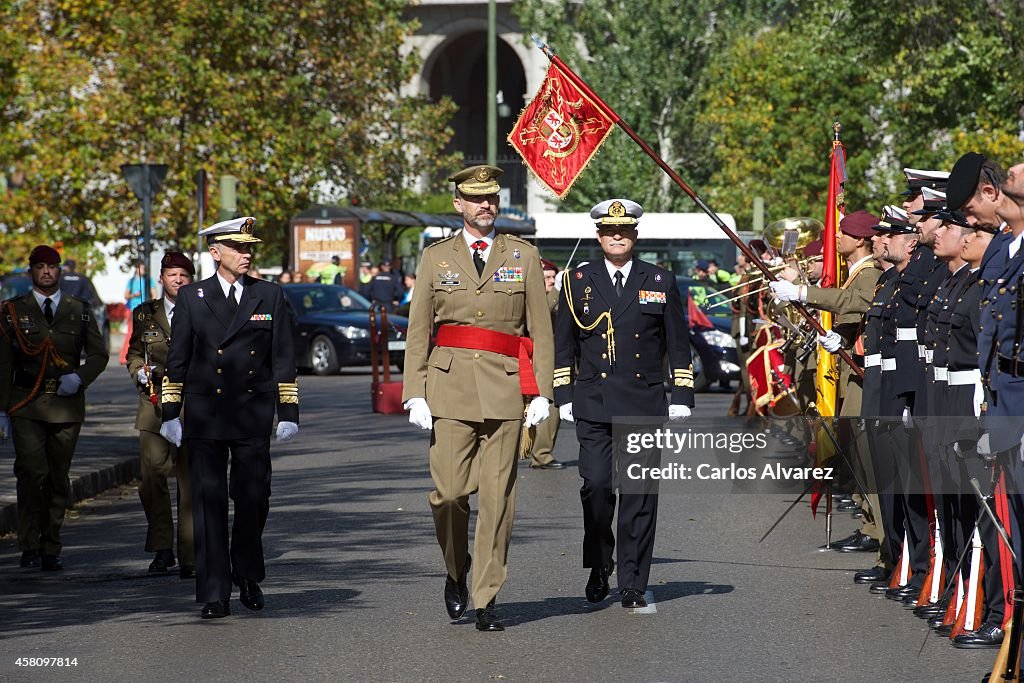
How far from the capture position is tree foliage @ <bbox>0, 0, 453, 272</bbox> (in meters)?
32.1

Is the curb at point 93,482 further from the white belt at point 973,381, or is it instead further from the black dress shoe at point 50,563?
the white belt at point 973,381

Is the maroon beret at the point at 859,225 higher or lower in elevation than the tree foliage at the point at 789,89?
lower

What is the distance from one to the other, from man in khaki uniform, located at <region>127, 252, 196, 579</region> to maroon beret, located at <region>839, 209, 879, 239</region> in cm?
369

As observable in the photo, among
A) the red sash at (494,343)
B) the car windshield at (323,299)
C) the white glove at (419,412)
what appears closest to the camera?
the white glove at (419,412)

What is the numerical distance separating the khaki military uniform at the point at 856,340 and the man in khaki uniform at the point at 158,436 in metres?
3.53

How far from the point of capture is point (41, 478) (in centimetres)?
1119

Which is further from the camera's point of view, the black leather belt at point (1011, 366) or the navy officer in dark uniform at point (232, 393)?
the navy officer in dark uniform at point (232, 393)

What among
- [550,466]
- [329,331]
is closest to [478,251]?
[550,466]

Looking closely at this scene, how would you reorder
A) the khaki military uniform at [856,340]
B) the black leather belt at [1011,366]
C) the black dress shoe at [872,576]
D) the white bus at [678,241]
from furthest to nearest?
the white bus at [678,241], the khaki military uniform at [856,340], the black dress shoe at [872,576], the black leather belt at [1011,366]

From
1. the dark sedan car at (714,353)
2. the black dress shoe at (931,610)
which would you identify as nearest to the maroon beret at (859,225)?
the black dress shoe at (931,610)

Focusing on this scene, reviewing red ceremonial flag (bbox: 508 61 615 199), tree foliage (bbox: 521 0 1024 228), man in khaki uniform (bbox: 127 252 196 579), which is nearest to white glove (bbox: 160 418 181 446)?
man in khaki uniform (bbox: 127 252 196 579)

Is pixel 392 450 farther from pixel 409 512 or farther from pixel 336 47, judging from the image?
pixel 336 47

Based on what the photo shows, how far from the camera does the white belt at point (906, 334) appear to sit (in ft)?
30.3

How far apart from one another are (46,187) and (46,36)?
10.0 ft
